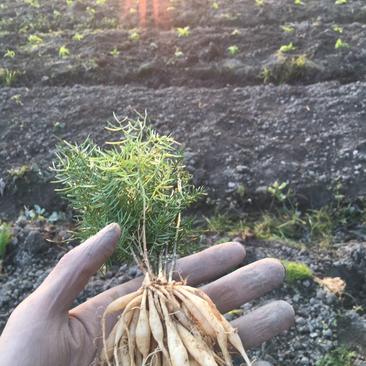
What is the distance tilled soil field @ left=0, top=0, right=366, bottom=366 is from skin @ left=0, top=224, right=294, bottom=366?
53 centimetres

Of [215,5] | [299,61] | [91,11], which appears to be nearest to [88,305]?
[299,61]

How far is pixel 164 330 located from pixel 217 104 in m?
3.27

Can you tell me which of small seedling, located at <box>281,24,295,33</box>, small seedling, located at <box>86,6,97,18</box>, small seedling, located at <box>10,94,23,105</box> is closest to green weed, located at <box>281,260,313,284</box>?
small seedling, located at <box>10,94,23,105</box>

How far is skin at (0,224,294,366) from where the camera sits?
8.04 feet

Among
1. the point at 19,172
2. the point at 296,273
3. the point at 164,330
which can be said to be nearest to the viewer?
the point at 164,330

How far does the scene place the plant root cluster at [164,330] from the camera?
8.57 feet

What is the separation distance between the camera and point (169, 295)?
2.69m

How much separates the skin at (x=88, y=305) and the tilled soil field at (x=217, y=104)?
1.75 ft

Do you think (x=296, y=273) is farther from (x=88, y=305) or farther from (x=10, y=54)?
(x=10, y=54)

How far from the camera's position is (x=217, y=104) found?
5.56 meters

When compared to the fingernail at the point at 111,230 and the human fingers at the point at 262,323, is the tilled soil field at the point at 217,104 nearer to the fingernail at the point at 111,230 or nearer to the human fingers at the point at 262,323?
the human fingers at the point at 262,323

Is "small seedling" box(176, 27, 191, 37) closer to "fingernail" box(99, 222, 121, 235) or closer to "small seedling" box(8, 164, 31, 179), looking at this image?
"small seedling" box(8, 164, 31, 179)

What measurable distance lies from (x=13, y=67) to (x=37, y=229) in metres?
3.22

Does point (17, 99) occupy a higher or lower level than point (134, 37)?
lower
